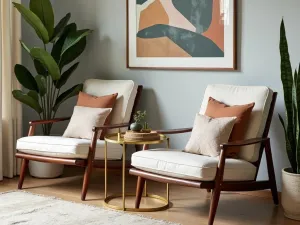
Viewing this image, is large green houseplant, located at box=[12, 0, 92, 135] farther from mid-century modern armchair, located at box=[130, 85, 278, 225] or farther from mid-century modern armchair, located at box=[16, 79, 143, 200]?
mid-century modern armchair, located at box=[130, 85, 278, 225]

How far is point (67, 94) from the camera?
5.22 meters

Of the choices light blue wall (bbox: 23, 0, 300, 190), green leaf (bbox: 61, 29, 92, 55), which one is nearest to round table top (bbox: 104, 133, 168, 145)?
light blue wall (bbox: 23, 0, 300, 190)

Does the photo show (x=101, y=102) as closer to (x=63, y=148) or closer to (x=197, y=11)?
(x=63, y=148)

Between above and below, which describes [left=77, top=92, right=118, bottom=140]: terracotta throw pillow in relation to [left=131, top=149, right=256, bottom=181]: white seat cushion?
above

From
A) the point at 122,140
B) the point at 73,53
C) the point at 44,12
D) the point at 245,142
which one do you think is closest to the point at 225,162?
the point at 245,142

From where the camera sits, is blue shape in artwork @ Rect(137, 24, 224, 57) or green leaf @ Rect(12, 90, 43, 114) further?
green leaf @ Rect(12, 90, 43, 114)

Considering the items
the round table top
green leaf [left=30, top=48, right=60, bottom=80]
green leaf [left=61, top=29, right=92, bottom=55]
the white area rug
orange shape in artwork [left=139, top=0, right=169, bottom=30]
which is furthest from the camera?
green leaf [left=61, top=29, right=92, bottom=55]

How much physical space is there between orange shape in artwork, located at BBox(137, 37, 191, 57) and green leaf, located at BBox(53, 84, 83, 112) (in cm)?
62

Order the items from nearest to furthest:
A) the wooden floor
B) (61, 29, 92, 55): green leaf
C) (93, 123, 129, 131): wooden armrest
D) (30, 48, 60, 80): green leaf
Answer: the wooden floor
(93, 123, 129, 131): wooden armrest
(30, 48, 60, 80): green leaf
(61, 29, 92, 55): green leaf

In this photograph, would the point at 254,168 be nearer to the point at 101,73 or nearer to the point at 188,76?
the point at 188,76

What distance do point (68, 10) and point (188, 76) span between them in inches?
57.9

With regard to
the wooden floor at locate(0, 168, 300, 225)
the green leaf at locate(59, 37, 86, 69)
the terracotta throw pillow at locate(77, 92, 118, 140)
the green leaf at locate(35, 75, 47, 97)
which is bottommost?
the wooden floor at locate(0, 168, 300, 225)

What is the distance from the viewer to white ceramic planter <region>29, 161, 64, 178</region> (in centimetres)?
516

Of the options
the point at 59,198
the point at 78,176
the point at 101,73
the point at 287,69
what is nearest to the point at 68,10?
the point at 101,73
